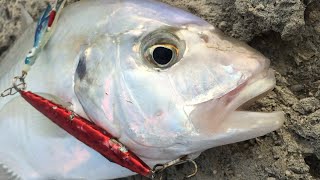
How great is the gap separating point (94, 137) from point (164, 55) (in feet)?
1.20

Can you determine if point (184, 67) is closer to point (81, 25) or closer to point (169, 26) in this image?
point (169, 26)

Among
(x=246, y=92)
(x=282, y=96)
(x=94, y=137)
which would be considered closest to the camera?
(x=246, y=92)

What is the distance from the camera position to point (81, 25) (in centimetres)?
204

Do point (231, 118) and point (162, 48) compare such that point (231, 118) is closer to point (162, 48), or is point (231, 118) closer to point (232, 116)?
point (232, 116)

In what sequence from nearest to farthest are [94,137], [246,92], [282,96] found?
[246,92], [94,137], [282,96]

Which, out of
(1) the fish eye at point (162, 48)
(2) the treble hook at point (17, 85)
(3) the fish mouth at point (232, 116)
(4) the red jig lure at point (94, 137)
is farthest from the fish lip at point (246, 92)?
(2) the treble hook at point (17, 85)

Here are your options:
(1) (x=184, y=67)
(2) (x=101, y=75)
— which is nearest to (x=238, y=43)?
(1) (x=184, y=67)

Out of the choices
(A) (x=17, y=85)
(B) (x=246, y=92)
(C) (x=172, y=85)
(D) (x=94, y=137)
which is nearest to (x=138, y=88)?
(C) (x=172, y=85)

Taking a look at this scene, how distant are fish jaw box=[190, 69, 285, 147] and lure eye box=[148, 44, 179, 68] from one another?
0.59 feet

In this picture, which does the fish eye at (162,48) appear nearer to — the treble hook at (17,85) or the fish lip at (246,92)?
the fish lip at (246,92)

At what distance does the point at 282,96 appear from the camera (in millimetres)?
1998

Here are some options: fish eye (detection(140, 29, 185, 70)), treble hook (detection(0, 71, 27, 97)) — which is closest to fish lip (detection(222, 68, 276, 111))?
fish eye (detection(140, 29, 185, 70))

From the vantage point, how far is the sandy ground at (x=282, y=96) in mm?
1894

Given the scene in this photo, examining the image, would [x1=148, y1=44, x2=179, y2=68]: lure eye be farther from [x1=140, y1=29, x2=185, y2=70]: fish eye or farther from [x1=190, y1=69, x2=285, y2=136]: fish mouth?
[x1=190, y1=69, x2=285, y2=136]: fish mouth
